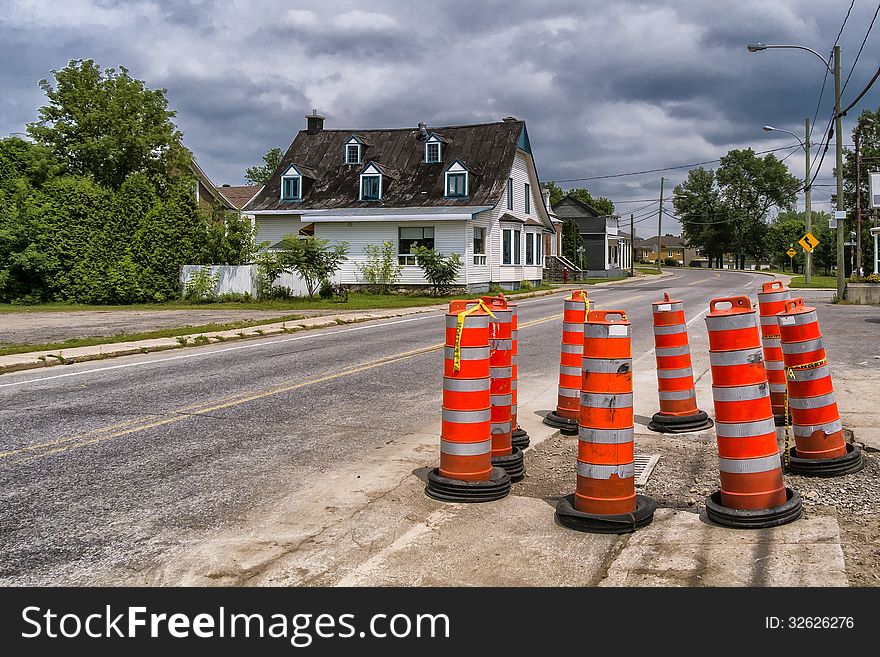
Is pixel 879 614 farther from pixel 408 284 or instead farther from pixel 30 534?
pixel 408 284

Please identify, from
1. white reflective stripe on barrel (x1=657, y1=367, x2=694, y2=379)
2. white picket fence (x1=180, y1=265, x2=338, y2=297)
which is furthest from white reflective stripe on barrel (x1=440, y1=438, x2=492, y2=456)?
white picket fence (x1=180, y1=265, x2=338, y2=297)

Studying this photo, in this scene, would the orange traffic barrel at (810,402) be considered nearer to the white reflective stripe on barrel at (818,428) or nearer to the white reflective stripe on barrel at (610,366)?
the white reflective stripe on barrel at (818,428)

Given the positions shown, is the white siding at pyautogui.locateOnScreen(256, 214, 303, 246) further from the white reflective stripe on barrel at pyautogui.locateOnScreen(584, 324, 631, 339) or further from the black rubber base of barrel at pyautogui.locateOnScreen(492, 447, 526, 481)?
the white reflective stripe on barrel at pyautogui.locateOnScreen(584, 324, 631, 339)

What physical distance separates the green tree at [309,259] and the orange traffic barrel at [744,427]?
2576 centimetres

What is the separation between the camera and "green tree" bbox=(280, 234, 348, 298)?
3003cm

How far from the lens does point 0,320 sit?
22781 millimetres

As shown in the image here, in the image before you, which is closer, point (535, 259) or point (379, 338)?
point (379, 338)

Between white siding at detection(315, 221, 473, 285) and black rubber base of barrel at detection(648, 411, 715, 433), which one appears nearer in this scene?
black rubber base of barrel at detection(648, 411, 715, 433)

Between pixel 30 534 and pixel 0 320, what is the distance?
67.0 ft

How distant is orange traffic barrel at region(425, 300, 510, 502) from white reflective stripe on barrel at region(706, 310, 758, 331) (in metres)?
1.59

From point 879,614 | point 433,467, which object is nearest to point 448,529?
point 433,467

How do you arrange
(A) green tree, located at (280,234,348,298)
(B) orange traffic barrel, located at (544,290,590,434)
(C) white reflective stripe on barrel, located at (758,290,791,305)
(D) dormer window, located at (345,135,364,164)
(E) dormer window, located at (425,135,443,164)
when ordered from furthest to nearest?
(D) dormer window, located at (345,135,364,164) → (E) dormer window, located at (425,135,443,164) → (A) green tree, located at (280,234,348,298) → (B) orange traffic barrel, located at (544,290,590,434) → (C) white reflective stripe on barrel, located at (758,290,791,305)

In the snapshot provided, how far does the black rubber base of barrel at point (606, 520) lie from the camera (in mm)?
5039

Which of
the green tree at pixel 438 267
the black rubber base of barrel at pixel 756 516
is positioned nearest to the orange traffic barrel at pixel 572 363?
the black rubber base of barrel at pixel 756 516
